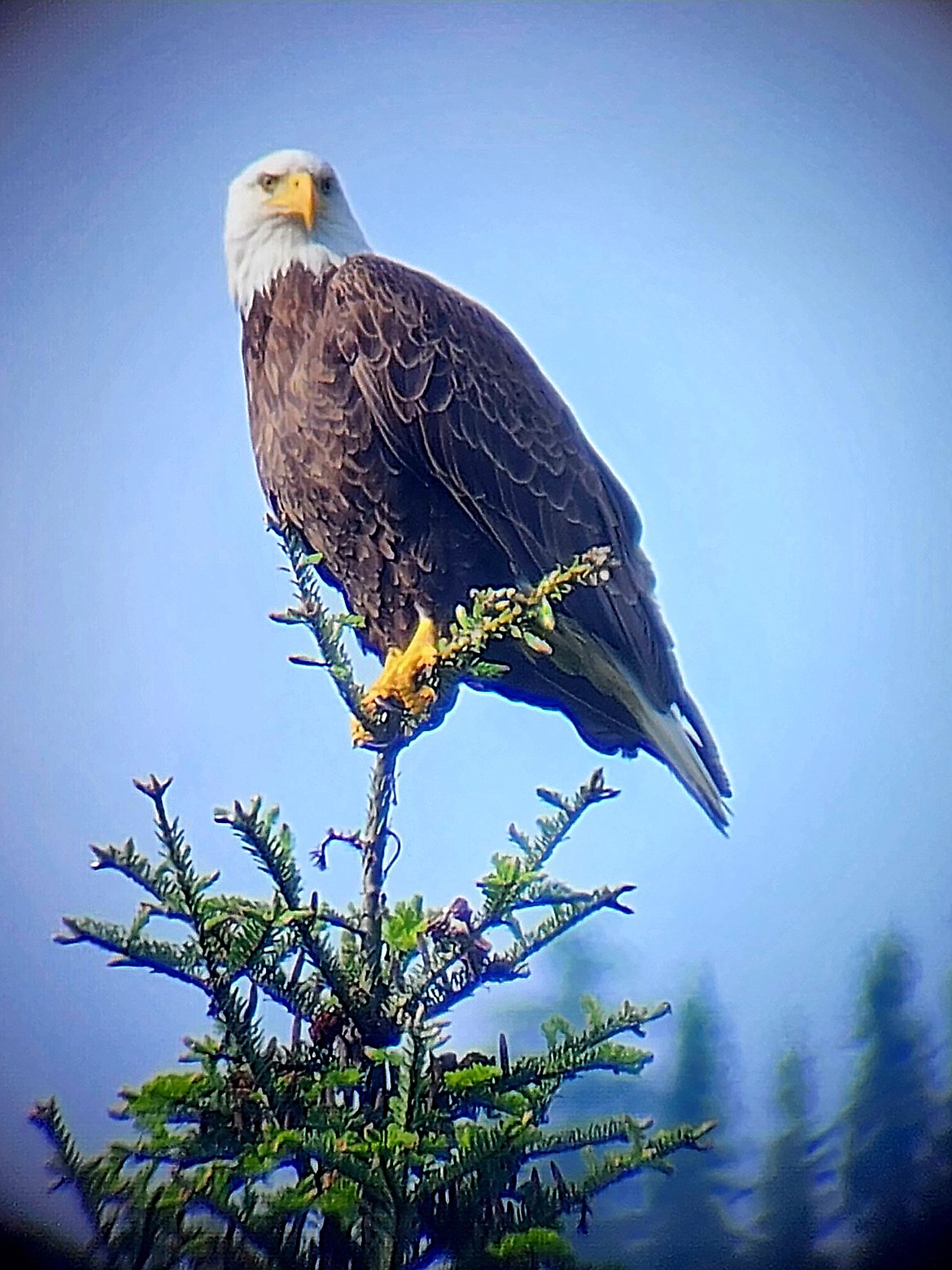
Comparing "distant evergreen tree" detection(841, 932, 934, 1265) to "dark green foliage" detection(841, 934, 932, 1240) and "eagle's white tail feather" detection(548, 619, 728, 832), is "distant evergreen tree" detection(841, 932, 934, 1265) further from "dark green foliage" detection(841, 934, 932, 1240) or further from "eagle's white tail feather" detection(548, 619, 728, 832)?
"eagle's white tail feather" detection(548, 619, 728, 832)

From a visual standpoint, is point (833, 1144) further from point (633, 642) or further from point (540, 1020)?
point (633, 642)

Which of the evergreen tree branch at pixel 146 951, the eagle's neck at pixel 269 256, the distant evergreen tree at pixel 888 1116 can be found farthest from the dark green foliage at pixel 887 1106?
the eagle's neck at pixel 269 256

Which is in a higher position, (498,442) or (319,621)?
(498,442)

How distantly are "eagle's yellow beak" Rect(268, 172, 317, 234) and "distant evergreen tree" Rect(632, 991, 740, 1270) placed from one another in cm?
93

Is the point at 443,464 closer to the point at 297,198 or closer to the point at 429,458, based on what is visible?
→ the point at 429,458

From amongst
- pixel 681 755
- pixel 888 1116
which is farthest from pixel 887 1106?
pixel 681 755

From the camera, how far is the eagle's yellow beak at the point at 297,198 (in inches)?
50.9

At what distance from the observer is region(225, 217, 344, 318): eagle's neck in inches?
52.4

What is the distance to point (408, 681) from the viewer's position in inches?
50.4

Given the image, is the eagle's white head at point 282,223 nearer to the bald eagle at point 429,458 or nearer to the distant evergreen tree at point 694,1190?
the bald eagle at point 429,458

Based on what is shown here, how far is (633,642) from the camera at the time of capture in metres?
1.30

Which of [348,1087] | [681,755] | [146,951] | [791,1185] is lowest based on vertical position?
[791,1185]

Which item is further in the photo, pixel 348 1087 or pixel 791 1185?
pixel 791 1185

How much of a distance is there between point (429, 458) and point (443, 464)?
0.02 m
